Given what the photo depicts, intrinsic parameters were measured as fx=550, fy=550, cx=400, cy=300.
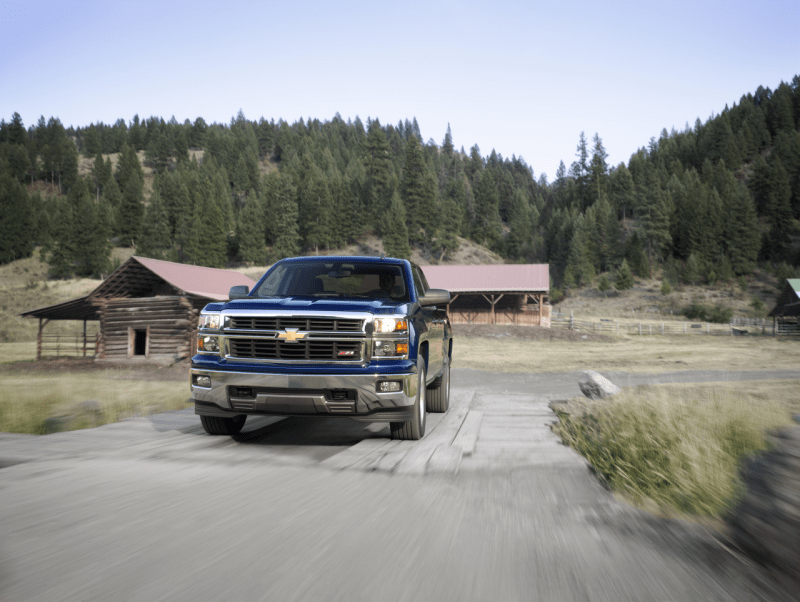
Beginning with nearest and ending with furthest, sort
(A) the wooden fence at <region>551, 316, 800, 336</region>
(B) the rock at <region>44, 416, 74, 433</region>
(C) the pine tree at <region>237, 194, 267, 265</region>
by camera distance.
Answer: (B) the rock at <region>44, 416, 74, 433</region> → (A) the wooden fence at <region>551, 316, 800, 336</region> → (C) the pine tree at <region>237, 194, 267, 265</region>

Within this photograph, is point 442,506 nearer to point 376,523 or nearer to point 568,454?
point 376,523

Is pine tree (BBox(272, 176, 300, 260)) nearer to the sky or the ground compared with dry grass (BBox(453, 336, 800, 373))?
nearer to the sky

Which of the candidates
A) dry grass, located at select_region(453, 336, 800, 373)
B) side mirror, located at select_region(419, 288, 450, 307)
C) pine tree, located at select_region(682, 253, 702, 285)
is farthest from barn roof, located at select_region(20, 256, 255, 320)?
pine tree, located at select_region(682, 253, 702, 285)

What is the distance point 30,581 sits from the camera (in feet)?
8.34

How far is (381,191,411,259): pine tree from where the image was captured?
→ 314 ft

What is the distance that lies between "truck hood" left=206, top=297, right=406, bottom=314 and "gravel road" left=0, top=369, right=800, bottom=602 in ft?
4.89

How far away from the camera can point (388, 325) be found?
5.90 meters

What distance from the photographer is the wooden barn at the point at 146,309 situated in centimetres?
3027

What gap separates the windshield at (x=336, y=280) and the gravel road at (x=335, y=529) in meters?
2.07

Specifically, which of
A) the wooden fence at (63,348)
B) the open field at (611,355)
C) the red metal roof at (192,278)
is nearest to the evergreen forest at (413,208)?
the wooden fence at (63,348)

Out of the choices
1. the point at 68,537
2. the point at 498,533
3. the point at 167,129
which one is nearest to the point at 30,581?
the point at 68,537

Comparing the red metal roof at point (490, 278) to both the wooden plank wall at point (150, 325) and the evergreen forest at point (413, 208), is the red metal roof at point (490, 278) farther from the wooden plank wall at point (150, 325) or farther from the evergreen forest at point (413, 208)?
the evergreen forest at point (413, 208)

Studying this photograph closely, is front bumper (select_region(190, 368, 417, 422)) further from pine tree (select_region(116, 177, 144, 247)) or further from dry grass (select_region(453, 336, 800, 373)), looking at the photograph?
pine tree (select_region(116, 177, 144, 247))

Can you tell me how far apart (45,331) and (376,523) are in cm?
5818
